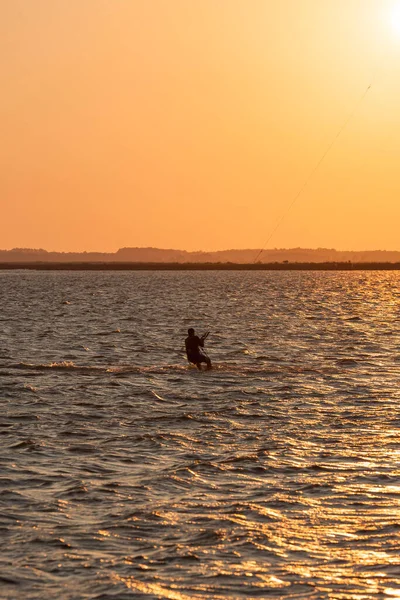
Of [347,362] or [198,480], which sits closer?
[198,480]

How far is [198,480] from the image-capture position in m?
17.9

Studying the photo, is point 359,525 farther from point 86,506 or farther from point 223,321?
point 223,321

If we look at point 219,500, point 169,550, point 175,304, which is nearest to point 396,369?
point 219,500

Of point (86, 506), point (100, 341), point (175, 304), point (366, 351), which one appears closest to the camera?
point (86, 506)

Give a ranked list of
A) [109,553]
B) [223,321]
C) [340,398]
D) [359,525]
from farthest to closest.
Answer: [223,321]
[340,398]
[359,525]
[109,553]

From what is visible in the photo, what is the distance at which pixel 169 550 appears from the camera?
14031mm

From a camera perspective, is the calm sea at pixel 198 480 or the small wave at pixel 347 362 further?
the small wave at pixel 347 362

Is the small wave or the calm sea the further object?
the small wave

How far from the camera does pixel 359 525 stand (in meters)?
15.1

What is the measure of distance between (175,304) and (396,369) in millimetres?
59787

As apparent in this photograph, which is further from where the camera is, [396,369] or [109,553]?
[396,369]

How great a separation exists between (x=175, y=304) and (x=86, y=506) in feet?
262

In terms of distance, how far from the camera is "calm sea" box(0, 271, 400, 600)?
13047mm

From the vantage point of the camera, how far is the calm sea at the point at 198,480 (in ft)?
42.8
